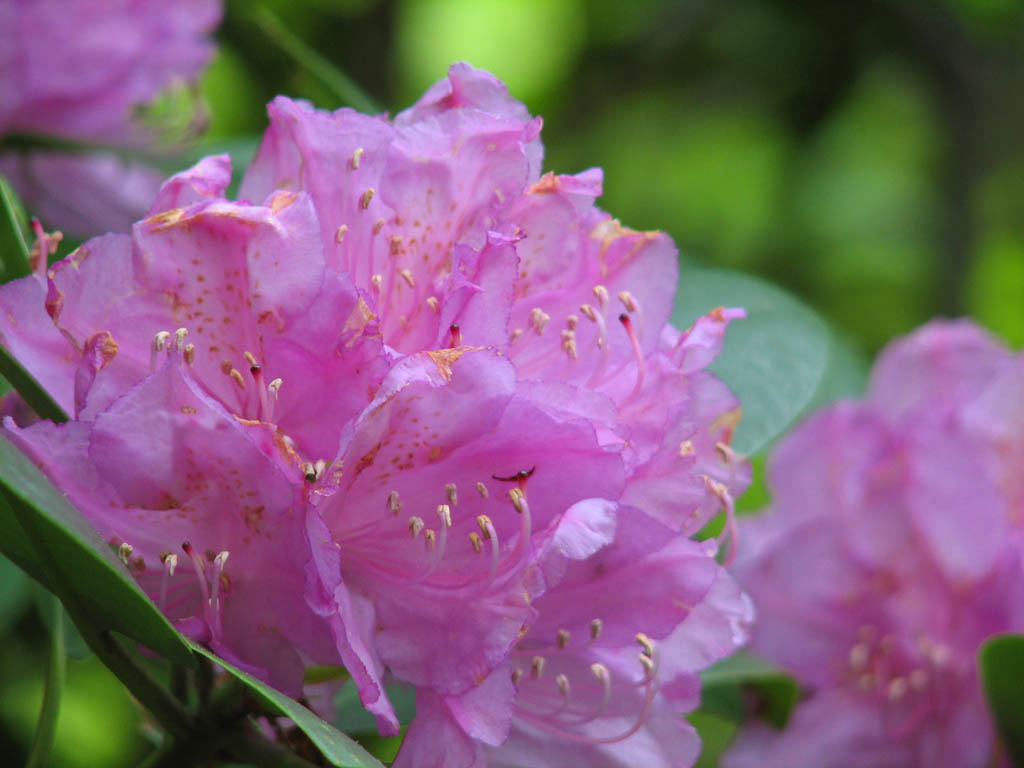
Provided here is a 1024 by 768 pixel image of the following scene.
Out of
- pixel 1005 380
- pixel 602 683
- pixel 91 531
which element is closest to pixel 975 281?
pixel 1005 380

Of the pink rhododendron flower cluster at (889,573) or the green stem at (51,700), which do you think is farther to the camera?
the pink rhododendron flower cluster at (889,573)

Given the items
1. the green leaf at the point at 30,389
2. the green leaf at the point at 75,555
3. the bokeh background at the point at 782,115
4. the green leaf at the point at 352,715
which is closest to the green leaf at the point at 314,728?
the green leaf at the point at 75,555

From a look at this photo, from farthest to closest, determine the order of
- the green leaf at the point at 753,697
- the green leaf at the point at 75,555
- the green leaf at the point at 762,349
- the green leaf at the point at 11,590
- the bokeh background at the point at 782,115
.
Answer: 1. the bokeh background at the point at 782,115
2. the green leaf at the point at 753,697
3. the green leaf at the point at 11,590
4. the green leaf at the point at 762,349
5. the green leaf at the point at 75,555

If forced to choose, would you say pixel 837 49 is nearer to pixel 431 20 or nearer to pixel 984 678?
Result: pixel 431 20

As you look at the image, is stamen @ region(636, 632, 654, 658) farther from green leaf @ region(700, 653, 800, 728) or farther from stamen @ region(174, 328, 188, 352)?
green leaf @ region(700, 653, 800, 728)

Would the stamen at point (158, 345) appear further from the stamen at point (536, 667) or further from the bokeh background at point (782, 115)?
the bokeh background at point (782, 115)

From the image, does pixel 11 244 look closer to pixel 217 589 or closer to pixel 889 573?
pixel 217 589
